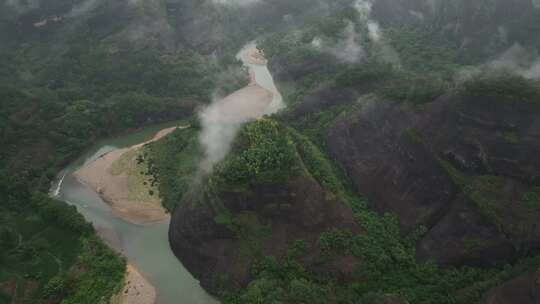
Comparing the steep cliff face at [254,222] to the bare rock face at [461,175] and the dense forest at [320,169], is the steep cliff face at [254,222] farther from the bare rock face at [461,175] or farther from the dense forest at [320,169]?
the bare rock face at [461,175]

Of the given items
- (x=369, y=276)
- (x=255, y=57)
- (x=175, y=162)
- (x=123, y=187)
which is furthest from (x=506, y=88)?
(x=255, y=57)

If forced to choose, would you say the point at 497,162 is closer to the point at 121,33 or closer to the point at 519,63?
the point at 519,63

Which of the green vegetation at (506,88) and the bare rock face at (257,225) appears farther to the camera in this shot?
the green vegetation at (506,88)

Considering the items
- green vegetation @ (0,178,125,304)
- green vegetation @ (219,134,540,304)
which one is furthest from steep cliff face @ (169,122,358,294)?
green vegetation @ (0,178,125,304)

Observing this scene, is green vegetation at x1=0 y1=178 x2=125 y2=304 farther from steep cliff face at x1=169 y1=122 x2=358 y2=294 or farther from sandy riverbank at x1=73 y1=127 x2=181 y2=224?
steep cliff face at x1=169 y1=122 x2=358 y2=294

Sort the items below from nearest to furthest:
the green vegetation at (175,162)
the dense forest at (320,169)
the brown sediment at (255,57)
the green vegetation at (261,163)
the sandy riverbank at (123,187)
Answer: the dense forest at (320,169) → the green vegetation at (261,163) → the sandy riverbank at (123,187) → the green vegetation at (175,162) → the brown sediment at (255,57)

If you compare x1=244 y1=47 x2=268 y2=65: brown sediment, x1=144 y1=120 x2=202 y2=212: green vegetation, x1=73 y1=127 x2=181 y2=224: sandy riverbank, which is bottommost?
x1=244 y1=47 x2=268 y2=65: brown sediment

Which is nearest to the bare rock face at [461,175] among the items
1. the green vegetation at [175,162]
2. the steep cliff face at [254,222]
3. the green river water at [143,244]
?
the steep cliff face at [254,222]
